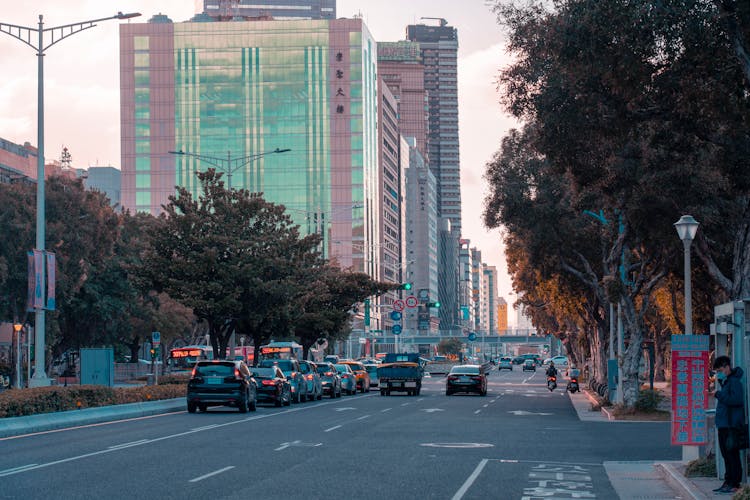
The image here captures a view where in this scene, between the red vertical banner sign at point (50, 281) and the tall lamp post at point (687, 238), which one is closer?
the tall lamp post at point (687, 238)

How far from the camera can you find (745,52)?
1719 centimetres

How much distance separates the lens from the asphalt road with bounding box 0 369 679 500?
1611cm

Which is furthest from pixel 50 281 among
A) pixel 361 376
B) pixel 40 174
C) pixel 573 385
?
pixel 573 385

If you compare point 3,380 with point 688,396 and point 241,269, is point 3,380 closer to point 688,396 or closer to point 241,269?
point 241,269

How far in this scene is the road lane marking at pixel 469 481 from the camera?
15641 mm

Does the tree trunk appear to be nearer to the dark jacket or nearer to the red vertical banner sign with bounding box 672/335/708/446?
the red vertical banner sign with bounding box 672/335/708/446

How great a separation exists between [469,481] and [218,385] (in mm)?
20386

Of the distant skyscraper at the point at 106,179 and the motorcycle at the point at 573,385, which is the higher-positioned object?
the distant skyscraper at the point at 106,179

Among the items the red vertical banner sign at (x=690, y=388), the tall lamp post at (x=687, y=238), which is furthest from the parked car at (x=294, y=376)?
the red vertical banner sign at (x=690, y=388)

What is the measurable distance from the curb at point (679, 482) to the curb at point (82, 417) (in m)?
14.5

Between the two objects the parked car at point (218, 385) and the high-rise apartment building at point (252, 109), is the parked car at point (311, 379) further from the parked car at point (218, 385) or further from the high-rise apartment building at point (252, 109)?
the high-rise apartment building at point (252, 109)

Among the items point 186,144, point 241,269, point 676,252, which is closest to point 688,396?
point 676,252

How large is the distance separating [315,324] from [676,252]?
3588 centimetres

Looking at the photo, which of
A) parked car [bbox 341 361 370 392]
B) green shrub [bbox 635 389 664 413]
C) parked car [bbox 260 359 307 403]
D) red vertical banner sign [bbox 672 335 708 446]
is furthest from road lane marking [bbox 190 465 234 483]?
parked car [bbox 341 361 370 392]
